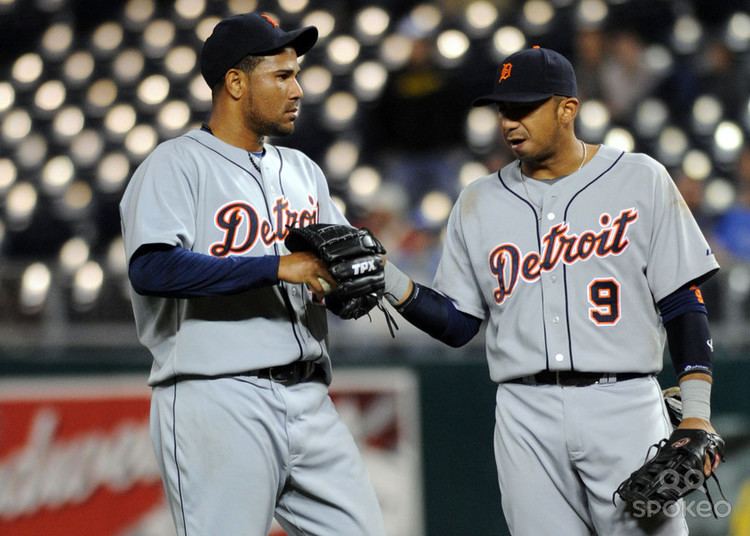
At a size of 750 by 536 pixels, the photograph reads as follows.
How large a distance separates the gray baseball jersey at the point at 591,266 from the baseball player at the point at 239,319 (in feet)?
1.54

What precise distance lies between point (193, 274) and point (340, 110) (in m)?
4.65

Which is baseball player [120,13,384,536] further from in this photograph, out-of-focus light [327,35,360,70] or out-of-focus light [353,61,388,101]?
out-of-focus light [327,35,360,70]

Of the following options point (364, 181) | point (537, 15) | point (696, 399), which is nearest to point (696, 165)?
point (537, 15)

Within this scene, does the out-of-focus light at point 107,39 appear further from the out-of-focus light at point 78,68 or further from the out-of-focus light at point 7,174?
the out-of-focus light at point 7,174

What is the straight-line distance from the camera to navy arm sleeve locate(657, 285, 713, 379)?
8.85ft

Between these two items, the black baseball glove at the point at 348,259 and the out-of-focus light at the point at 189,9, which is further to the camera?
the out-of-focus light at the point at 189,9

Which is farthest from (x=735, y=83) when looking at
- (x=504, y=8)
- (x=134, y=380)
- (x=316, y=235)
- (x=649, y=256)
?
(x=316, y=235)

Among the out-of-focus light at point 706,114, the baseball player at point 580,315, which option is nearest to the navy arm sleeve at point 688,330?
the baseball player at point 580,315

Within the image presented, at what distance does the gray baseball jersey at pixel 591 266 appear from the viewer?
2.71 metres

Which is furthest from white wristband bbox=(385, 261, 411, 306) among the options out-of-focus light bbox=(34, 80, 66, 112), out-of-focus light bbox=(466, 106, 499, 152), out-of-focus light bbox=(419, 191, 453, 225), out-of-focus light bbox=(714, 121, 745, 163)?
out-of-focus light bbox=(34, 80, 66, 112)

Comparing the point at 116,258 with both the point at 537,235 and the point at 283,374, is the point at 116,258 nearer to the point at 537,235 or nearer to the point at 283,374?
the point at 283,374

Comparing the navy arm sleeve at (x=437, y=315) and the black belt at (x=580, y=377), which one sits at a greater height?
the navy arm sleeve at (x=437, y=315)

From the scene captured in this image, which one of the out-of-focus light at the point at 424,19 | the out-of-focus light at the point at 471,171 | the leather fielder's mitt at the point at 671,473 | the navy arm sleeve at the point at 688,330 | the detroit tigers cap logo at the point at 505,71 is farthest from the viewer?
the out-of-focus light at the point at 424,19

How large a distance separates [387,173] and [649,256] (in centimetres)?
353
